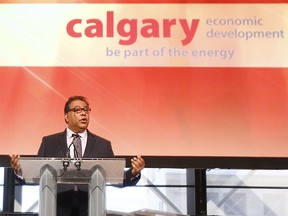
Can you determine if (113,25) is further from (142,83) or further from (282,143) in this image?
(282,143)

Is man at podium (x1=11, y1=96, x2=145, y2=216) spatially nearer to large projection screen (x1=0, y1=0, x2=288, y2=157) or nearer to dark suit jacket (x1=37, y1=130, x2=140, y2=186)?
dark suit jacket (x1=37, y1=130, x2=140, y2=186)

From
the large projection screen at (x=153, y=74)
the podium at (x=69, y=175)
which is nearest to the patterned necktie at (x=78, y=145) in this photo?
the podium at (x=69, y=175)

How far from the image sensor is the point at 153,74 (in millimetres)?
4855

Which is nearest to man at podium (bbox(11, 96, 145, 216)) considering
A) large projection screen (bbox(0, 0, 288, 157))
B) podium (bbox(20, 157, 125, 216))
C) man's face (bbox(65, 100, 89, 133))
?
man's face (bbox(65, 100, 89, 133))

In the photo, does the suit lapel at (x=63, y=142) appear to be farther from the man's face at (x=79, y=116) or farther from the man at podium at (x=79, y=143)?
the man's face at (x=79, y=116)

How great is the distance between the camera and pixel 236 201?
839cm

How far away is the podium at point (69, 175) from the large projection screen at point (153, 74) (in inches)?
70.5

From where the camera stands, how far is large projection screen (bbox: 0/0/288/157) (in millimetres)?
4758

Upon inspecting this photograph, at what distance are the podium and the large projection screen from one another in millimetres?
1790

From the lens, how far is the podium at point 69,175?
112 inches

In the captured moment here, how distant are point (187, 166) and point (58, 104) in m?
1.27

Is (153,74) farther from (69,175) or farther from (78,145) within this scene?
(69,175)

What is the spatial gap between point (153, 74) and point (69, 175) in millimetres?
2111

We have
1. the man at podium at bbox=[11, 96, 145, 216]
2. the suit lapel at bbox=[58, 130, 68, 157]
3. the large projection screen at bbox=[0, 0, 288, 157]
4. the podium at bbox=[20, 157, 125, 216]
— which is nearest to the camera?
the podium at bbox=[20, 157, 125, 216]
